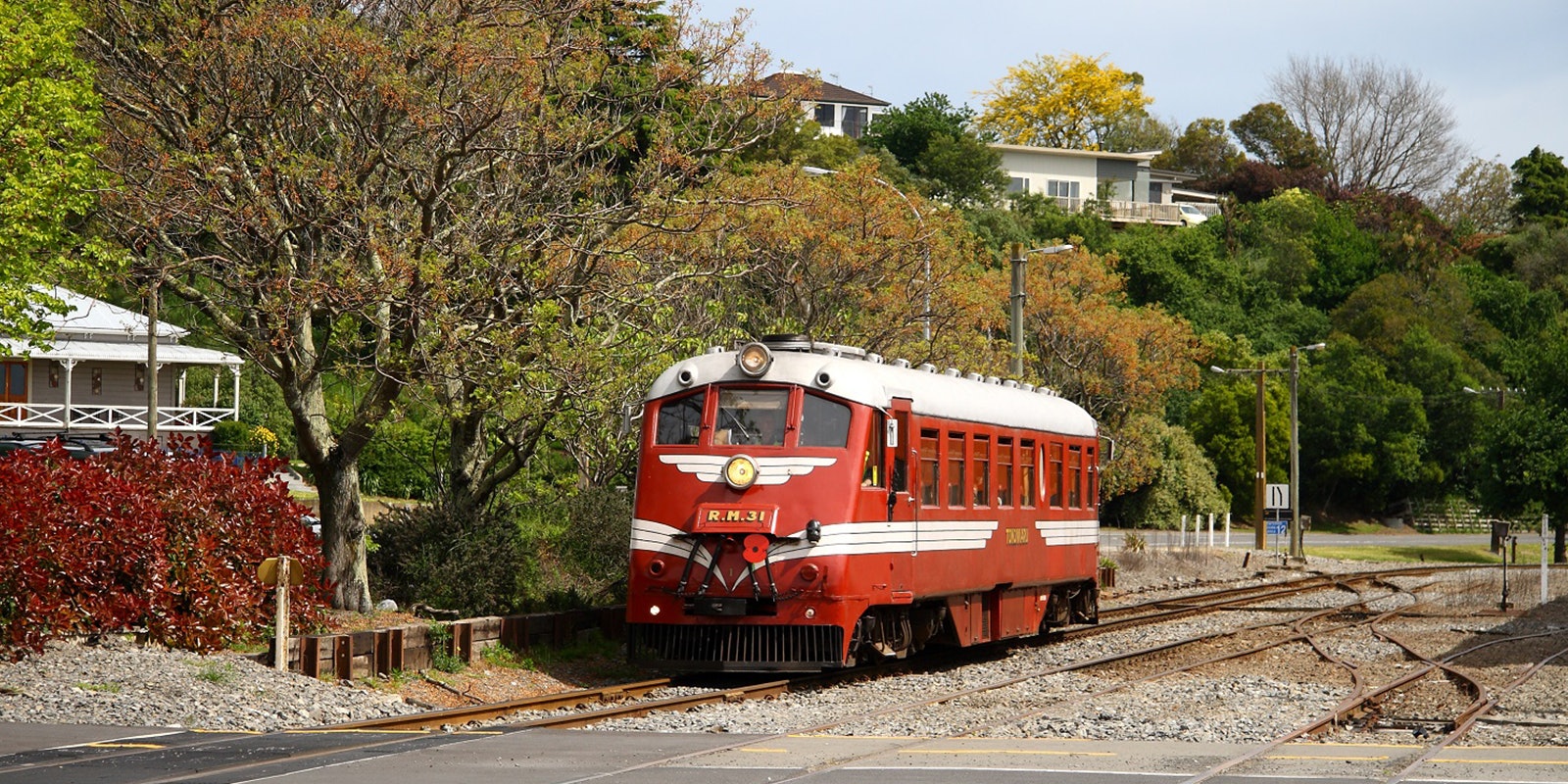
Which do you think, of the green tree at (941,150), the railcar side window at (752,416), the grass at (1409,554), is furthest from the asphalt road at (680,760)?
the green tree at (941,150)

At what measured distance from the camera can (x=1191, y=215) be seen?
3693 inches

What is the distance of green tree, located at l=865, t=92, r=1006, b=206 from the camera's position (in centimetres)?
7581

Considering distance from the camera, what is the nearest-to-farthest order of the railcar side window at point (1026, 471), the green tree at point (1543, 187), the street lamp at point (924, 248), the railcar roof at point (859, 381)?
the railcar roof at point (859, 381)
the railcar side window at point (1026, 471)
the street lamp at point (924, 248)
the green tree at point (1543, 187)

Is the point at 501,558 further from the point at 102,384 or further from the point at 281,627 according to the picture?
the point at 102,384

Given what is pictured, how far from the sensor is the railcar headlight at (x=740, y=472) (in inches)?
683

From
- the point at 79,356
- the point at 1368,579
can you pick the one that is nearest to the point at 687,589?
the point at 1368,579

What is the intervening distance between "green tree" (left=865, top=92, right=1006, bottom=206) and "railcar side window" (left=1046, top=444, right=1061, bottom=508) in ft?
158

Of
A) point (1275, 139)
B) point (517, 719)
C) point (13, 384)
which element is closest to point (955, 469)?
point (517, 719)

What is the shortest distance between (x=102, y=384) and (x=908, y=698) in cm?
3595

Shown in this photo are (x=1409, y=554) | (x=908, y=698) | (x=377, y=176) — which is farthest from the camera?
(x=1409, y=554)

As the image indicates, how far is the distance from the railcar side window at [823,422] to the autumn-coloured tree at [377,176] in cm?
312

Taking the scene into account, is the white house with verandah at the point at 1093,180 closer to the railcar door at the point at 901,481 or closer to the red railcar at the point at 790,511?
the red railcar at the point at 790,511

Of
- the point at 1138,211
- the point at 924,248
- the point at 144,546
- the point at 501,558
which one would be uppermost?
the point at 1138,211

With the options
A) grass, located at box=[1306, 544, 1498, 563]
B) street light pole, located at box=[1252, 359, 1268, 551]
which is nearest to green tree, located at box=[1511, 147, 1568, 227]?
grass, located at box=[1306, 544, 1498, 563]
